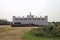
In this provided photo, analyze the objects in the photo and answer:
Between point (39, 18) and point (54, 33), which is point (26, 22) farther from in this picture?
point (54, 33)

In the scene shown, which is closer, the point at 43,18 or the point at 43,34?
the point at 43,34

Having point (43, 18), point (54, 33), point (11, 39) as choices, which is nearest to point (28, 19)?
point (43, 18)

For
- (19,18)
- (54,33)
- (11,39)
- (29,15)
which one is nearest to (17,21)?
(19,18)

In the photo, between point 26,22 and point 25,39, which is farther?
point 26,22

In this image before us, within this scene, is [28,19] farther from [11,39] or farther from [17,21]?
[11,39]

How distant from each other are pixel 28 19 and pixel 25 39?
149 feet

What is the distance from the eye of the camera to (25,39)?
1636 centimetres

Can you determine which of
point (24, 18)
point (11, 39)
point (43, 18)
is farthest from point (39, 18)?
point (11, 39)

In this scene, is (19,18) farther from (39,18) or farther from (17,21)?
(39,18)

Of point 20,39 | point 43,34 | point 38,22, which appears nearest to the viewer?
point 20,39

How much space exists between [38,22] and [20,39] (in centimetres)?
4477

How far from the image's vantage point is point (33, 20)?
→ 201ft

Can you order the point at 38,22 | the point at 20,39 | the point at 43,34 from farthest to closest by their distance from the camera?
the point at 38,22
the point at 43,34
the point at 20,39

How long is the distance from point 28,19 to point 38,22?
4.02 m
